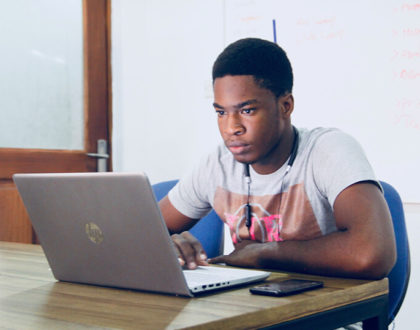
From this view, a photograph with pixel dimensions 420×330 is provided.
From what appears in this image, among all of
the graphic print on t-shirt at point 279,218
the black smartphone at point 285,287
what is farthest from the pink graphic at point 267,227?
the black smartphone at point 285,287

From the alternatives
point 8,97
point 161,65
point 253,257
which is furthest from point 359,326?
point 161,65

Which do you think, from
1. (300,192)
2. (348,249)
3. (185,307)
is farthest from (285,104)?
(185,307)

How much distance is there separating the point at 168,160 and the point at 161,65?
55 centimetres

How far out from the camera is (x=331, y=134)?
1.42 m

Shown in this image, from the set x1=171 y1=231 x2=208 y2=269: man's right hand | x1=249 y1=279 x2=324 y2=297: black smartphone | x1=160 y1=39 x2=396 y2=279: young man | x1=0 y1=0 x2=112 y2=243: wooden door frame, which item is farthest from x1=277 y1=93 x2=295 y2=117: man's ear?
x1=0 y1=0 x2=112 y2=243: wooden door frame

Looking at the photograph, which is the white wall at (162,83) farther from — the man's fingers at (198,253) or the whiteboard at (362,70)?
the man's fingers at (198,253)

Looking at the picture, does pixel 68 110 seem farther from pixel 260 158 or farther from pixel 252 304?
pixel 252 304

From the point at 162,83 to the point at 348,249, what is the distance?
2243 millimetres

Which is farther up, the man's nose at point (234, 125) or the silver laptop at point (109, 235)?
the man's nose at point (234, 125)

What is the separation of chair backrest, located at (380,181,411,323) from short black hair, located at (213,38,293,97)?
0.42 m

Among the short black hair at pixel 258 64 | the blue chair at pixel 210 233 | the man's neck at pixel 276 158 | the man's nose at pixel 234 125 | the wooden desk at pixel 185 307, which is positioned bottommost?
the blue chair at pixel 210 233

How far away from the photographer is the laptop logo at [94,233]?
0.93 meters

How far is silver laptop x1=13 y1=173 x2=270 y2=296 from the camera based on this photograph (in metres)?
0.84

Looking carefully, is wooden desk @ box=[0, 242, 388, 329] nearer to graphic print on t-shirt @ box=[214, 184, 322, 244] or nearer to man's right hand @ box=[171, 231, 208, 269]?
man's right hand @ box=[171, 231, 208, 269]
